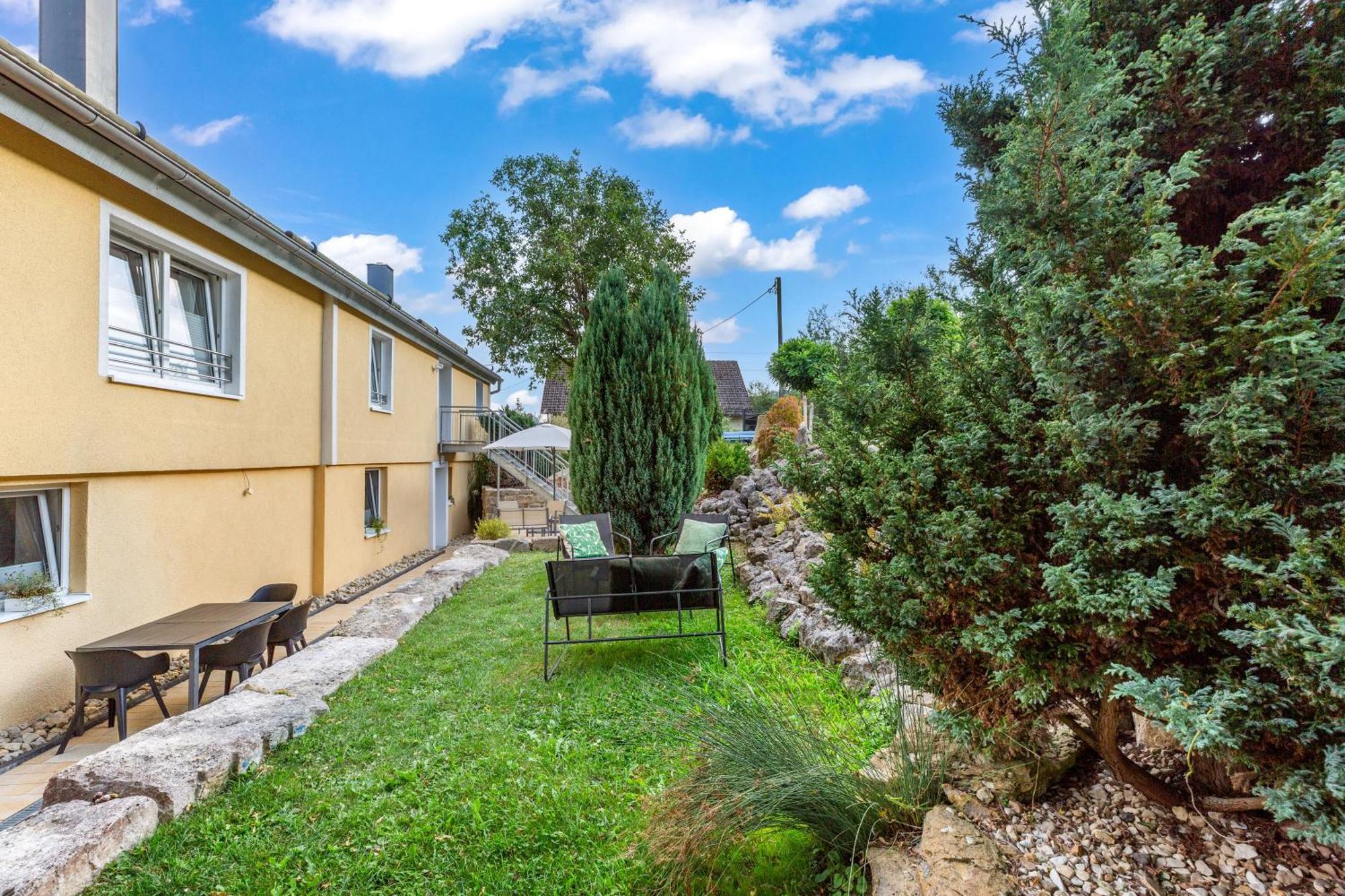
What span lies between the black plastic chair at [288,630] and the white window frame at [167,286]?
2430 mm

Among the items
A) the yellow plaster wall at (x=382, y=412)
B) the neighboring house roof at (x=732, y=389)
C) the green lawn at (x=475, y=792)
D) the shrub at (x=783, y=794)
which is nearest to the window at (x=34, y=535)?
the green lawn at (x=475, y=792)

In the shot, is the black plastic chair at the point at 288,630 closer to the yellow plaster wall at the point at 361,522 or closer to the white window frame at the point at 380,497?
the yellow plaster wall at the point at 361,522

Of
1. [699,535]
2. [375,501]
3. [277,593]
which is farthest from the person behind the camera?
[375,501]

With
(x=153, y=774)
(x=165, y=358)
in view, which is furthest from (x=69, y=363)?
(x=153, y=774)

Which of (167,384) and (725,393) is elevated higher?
(725,393)

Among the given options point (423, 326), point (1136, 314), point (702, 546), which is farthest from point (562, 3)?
point (1136, 314)

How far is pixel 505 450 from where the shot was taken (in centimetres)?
1628

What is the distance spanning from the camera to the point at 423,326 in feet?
43.1

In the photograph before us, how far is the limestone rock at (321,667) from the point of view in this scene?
457 cm

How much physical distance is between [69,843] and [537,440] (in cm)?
1188

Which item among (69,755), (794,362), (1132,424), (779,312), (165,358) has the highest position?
(779,312)

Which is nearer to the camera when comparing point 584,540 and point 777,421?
point 584,540

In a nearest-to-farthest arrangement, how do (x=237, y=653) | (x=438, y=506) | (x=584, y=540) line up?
(x=237, y=653) < (x=584, y=540) < (x=438, y=506)

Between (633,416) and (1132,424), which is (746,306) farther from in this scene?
(1132,424)
